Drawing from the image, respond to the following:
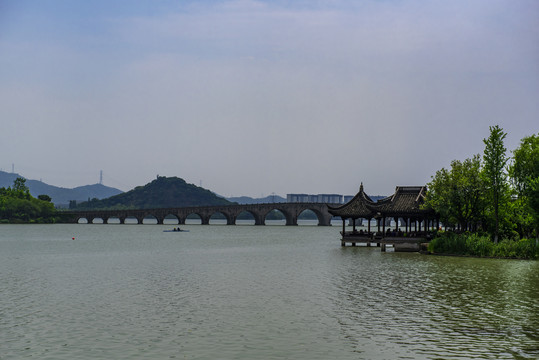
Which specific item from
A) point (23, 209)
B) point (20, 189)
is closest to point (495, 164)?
point (23, 209)

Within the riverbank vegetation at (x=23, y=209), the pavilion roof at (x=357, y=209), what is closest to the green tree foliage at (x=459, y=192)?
the pavilion roof at (x=357, y=209)

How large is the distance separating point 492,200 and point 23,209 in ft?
486

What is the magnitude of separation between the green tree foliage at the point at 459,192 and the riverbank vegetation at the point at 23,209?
142 meters

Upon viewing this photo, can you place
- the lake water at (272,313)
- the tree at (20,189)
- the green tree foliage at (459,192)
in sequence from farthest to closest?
the tree at (20,189), the green tree foliage at (459,192), the lake water at (272,313)

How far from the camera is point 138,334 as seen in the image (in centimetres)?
1909

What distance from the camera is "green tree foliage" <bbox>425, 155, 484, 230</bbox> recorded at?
57.9 meters

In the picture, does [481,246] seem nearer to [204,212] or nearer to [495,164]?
[495,164]

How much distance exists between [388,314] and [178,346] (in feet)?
30.1

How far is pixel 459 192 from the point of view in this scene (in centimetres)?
5825

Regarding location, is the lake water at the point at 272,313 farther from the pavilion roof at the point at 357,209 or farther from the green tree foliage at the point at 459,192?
the pavilion roof at the point at 357,209

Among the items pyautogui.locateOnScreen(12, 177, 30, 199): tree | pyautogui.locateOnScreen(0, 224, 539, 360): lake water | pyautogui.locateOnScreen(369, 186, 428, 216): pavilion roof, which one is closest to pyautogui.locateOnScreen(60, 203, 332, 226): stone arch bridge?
pyautogui.locateOnScreen(12, 177, 30, 199): tree

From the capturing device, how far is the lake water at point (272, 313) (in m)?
17.0

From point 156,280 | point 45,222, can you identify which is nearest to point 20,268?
point 156,280

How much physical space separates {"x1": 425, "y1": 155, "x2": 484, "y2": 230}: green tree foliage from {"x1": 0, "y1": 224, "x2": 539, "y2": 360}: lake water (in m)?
16.2
